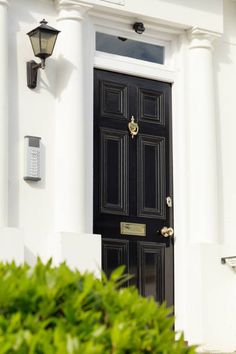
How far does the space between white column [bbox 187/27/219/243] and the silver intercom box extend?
1.81 m

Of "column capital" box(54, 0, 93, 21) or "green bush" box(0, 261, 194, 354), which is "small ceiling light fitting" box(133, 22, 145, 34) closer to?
"column capital" box(54, 0, 93, 21)

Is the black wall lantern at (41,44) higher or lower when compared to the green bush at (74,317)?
higher

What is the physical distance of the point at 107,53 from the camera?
28.9 feet

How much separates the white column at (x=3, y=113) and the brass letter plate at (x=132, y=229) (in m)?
1.42

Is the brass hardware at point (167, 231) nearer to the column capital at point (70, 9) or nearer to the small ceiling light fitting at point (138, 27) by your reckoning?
the small ceiling light fitting at point (138, 27)

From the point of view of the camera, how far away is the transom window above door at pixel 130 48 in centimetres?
884

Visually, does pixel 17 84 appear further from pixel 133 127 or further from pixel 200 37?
pixel 200 37

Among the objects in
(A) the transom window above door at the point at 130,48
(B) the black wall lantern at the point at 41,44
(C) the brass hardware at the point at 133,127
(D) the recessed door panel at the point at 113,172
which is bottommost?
(D) the recessed door panel at the point at 113,172

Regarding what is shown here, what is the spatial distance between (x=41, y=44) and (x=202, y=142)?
2.09 m

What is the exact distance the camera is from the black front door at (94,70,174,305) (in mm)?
8523

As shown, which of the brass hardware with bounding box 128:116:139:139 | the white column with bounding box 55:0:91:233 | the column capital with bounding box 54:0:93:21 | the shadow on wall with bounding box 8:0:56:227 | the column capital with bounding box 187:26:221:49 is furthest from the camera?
the column capital with bounding box 187:26:221:49

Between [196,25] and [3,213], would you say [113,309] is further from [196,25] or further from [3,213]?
[196,25]

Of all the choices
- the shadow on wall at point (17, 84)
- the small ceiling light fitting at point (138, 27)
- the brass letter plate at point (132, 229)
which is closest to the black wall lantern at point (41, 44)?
the shadow on wall at point (17, 84)

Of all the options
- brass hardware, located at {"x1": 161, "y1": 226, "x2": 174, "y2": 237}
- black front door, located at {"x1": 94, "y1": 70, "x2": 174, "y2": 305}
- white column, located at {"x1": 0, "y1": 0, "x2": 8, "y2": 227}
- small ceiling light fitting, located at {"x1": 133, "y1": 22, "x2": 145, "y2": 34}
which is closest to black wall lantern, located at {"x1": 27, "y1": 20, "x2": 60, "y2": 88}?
white column, located at {"x1": 0, "y1": 0, "x2": 8, "y2": 227}
